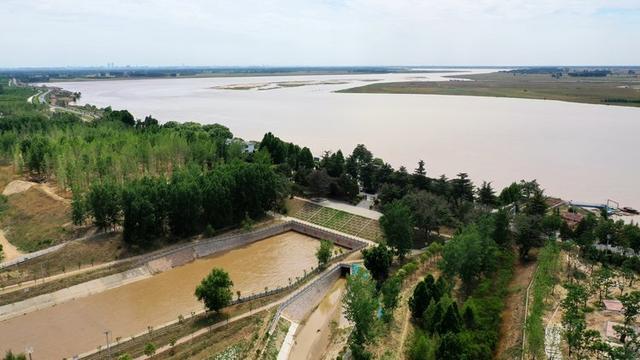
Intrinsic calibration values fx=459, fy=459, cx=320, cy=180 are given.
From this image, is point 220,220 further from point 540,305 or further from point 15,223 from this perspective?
point 540,305

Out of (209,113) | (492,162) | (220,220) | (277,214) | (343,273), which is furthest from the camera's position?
(209,113)

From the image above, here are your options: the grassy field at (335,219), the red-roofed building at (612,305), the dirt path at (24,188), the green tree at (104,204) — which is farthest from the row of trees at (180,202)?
the red-roofed building at (612,305)

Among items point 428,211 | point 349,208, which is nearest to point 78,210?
point 349,208

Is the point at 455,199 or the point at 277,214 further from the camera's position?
the point at 277,214

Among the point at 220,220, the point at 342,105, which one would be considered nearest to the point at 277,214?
the point at 220,220

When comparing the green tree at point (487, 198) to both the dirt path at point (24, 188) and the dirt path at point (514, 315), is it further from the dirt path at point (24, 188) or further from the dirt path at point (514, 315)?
the dirt path at point (24, 188)

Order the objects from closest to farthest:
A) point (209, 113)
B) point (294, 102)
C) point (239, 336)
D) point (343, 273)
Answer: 1. point (239, 336)
2. point (343, 273)
3. point (209, 113)
4. point (294, 102)

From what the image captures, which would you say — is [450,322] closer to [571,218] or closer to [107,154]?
[571,218]
